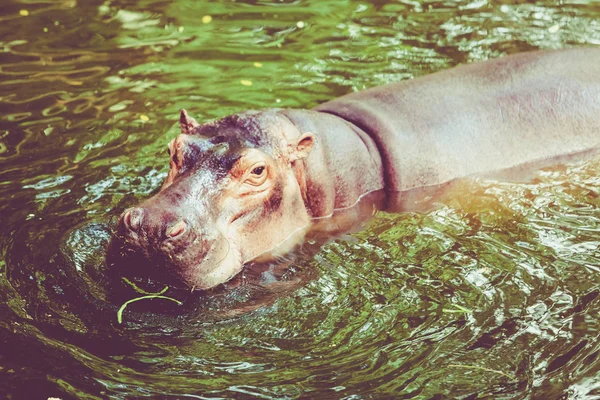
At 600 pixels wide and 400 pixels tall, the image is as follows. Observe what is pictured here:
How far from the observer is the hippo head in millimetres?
4750

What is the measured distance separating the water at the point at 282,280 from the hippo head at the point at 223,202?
0.25 m

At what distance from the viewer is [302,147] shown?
5609mm

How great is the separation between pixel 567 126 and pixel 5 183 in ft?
12.8

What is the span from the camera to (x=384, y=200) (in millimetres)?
6172

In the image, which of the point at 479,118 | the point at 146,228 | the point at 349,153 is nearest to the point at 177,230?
the point at 146,228

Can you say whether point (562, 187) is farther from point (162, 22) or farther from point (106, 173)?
point (162, 22)

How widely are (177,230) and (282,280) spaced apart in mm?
759

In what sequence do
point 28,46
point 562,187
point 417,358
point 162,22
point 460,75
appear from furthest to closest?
point 162,22, point 28,46, point 460,75, point 562,187, point 417,358

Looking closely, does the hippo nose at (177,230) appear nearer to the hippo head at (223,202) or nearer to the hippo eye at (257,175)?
the hippo head at (223,202)

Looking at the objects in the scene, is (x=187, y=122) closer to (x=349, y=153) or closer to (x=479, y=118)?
(x=349, y=153)

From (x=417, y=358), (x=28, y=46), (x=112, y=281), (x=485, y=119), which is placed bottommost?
(x=417, y=358)

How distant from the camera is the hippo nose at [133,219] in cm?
467

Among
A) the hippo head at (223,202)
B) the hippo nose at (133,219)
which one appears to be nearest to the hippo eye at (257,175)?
the hippo head at (223,202)

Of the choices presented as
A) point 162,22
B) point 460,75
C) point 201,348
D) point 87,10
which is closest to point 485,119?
point 460,75
